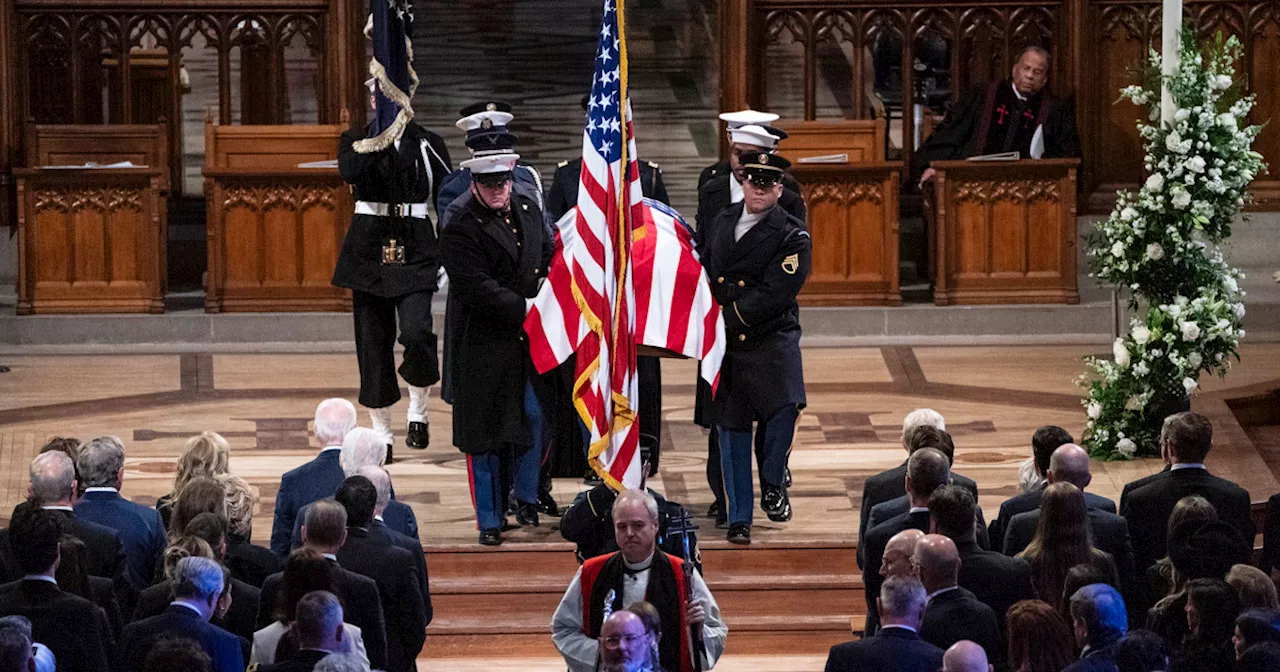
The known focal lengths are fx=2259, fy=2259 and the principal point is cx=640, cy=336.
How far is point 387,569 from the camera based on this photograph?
7.38m

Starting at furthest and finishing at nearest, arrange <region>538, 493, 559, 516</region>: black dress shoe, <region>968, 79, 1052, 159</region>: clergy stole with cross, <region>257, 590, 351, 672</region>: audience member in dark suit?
1. <region>968, 79, 1052, 159</region>: clergy stole with cross
2. <region>538, 493, 559, 516</region>: black dress shoe
3. <region>257, 590, 351, 672</region>: audience member in dark suit

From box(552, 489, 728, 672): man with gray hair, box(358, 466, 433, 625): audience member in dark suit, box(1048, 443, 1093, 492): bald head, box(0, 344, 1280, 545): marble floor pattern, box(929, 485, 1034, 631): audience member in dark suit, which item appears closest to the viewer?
box(552, 489, 728, 672): man with gray hair

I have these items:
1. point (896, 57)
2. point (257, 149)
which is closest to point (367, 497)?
point (257, 149)

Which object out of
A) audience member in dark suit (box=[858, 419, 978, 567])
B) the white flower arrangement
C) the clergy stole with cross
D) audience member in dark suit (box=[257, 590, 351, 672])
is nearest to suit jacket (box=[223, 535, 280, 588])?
audience member in dark suit (box=[257, 590, 351, 672])

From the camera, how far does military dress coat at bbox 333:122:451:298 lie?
10.7 m

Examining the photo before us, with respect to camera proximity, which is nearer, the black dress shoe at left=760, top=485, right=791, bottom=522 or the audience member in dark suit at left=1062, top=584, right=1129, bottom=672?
the audience member in dark suit at left=1062, top=584, right=1129, bottom=672

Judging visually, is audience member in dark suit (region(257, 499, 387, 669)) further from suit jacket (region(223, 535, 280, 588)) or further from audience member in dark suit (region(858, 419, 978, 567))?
audience member in dark suit (region(858, 419, 978, 567))

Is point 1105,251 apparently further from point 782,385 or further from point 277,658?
point 277,658

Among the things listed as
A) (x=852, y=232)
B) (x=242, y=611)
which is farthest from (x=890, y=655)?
(x=852, y=232)

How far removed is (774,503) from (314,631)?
12.8 feet

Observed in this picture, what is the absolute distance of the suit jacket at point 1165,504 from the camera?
8.21 m

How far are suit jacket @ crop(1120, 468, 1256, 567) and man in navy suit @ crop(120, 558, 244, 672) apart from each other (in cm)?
345

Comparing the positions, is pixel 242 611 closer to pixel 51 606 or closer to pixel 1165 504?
pixel 51 606

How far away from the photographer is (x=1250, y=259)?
14969mm
